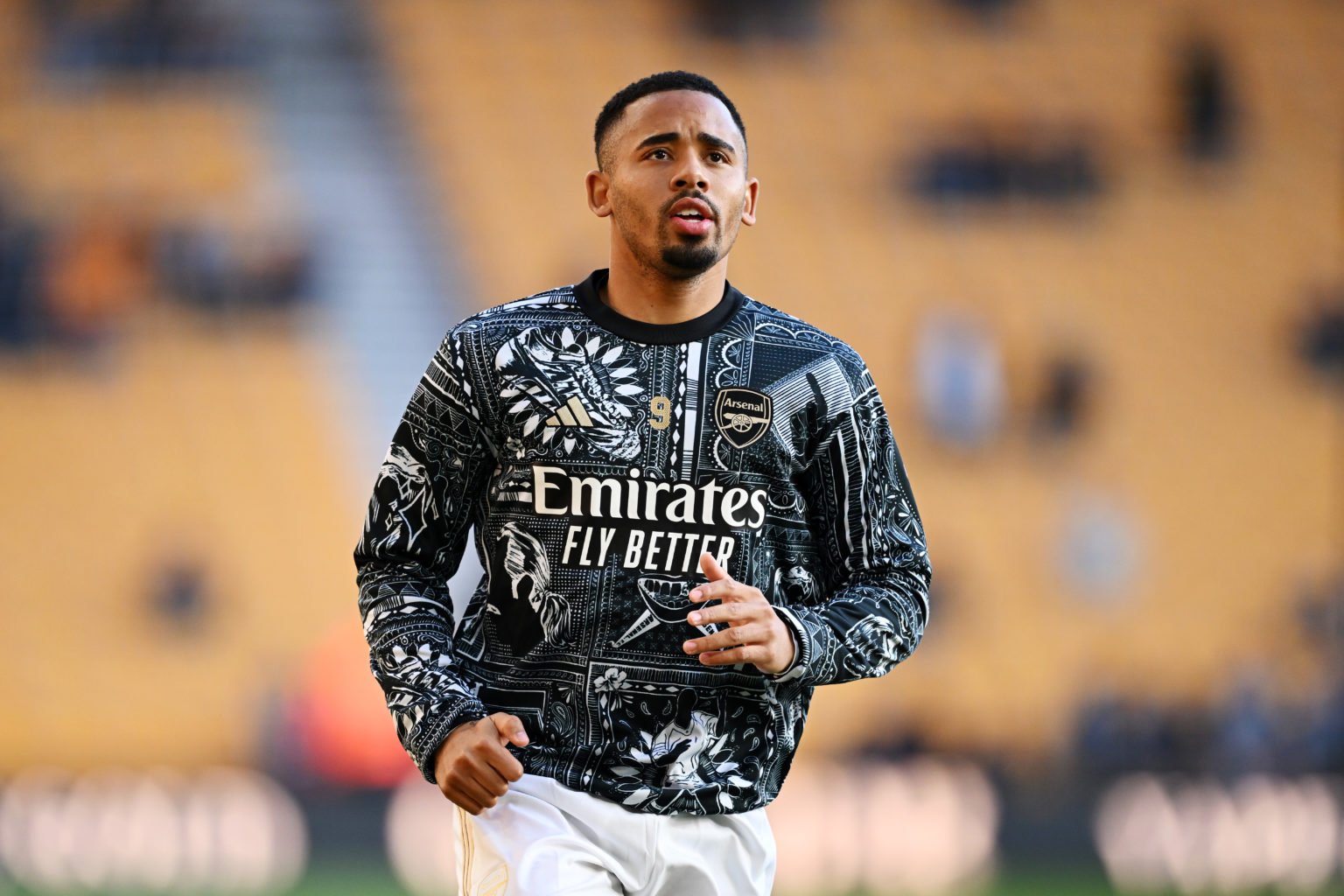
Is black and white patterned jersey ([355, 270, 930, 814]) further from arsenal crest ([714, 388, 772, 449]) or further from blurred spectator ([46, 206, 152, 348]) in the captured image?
blurred spectator ([46, 206, 152, 348])

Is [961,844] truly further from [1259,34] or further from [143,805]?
[1259,34]

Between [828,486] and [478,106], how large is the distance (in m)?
6.46

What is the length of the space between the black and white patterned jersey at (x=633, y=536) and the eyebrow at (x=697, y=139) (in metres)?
0.21

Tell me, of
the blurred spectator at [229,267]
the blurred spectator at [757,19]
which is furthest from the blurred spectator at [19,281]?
the blurred spectator at [757,19]

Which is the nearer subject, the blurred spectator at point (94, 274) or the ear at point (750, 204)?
the ear at point (750, 204)

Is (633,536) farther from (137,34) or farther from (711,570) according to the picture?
(137,34)

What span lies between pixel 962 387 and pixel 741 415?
6.08m

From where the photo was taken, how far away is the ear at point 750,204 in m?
2.47

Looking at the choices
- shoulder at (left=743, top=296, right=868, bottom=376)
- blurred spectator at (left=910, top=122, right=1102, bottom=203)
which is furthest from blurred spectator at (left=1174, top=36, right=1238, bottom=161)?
shoulder at (left=743, top=296, right=868, bottom=376)

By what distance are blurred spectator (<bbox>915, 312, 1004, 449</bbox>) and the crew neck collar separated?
234 inches

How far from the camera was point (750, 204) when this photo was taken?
8.33ft

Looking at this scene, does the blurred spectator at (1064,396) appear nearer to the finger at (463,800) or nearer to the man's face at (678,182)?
the man's face at (678,182)

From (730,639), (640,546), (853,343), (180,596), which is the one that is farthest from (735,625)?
(853,343)

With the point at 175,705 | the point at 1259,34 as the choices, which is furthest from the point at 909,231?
the point at 175,705
